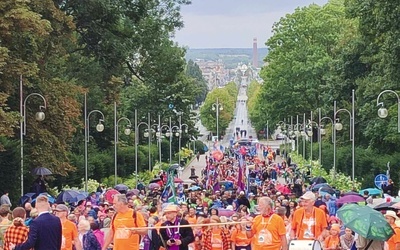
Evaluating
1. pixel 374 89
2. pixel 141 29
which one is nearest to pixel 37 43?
pixel 141 29

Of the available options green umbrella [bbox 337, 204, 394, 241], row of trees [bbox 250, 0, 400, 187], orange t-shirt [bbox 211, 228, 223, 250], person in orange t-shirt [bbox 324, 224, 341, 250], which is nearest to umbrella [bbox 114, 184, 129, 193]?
row of trees [bbox 250, 0, 400, 187]

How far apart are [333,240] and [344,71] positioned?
158 ft

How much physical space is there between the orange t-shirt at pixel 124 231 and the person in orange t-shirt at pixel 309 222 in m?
2.71

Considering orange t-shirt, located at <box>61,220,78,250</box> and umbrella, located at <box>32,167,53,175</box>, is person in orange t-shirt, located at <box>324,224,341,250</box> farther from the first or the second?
umbrella, located at <box>32,167,53,175</box>

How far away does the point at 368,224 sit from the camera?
1406 cm

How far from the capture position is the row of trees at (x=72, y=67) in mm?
34156

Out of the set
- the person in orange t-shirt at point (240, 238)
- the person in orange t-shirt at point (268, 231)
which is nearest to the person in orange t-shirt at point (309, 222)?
the person in orange t-shirt at point (268, 231)

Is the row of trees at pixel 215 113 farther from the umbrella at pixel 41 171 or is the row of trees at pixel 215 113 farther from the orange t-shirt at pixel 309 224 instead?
the orange t-shirt at pixel 309 224

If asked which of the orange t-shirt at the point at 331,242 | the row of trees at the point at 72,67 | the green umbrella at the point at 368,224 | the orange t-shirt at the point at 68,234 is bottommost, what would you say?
the orange t-shirt at the point at 331,242

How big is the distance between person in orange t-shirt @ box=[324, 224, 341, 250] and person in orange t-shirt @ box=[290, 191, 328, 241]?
57 centimetres

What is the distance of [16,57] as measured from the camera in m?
34.7

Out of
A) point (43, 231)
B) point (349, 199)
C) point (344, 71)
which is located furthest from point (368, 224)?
point (344, 71)

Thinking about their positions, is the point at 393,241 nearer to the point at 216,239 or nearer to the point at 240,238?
the point at 216,239

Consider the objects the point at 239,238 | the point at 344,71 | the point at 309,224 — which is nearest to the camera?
the point at 309,224
